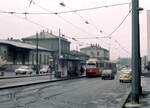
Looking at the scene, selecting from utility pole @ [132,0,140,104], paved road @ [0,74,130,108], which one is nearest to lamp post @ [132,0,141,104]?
utility pole @ [132,0,140,104]

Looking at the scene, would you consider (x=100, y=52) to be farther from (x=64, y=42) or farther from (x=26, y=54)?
(x=26, y=54)

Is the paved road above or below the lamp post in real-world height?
below

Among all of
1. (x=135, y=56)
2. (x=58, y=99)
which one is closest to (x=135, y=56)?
(x=135, y=56)

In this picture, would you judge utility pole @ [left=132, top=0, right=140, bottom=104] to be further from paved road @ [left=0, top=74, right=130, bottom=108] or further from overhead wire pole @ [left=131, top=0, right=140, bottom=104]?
paved road @ [left=0, top=74, right=130, bottom=108]

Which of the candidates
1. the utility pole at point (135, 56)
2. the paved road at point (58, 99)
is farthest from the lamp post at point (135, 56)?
the paved road at point (58, 99)

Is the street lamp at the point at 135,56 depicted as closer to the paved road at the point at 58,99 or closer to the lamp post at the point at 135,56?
the lamp post at the point at 135,56

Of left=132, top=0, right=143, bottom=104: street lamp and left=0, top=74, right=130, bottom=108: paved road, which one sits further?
left=0, top=74, right=130, bottom=108: paved road

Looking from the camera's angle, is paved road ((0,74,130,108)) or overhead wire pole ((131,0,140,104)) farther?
paved road ((0,74,130,108))

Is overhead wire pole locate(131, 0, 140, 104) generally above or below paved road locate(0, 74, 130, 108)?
above

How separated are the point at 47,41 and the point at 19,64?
109 ft

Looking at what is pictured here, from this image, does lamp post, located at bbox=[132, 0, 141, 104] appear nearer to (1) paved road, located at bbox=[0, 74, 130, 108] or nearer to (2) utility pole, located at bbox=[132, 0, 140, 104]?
(2) utility pole, located at bbox=[132, 0, 140, 104]

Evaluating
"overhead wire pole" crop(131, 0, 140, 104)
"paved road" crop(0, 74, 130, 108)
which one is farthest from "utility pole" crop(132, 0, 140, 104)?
"paved road" crop(0, 74, 130, 108)

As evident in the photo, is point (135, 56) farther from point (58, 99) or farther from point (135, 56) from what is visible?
point (58, 99)

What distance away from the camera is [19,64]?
6944 cm
